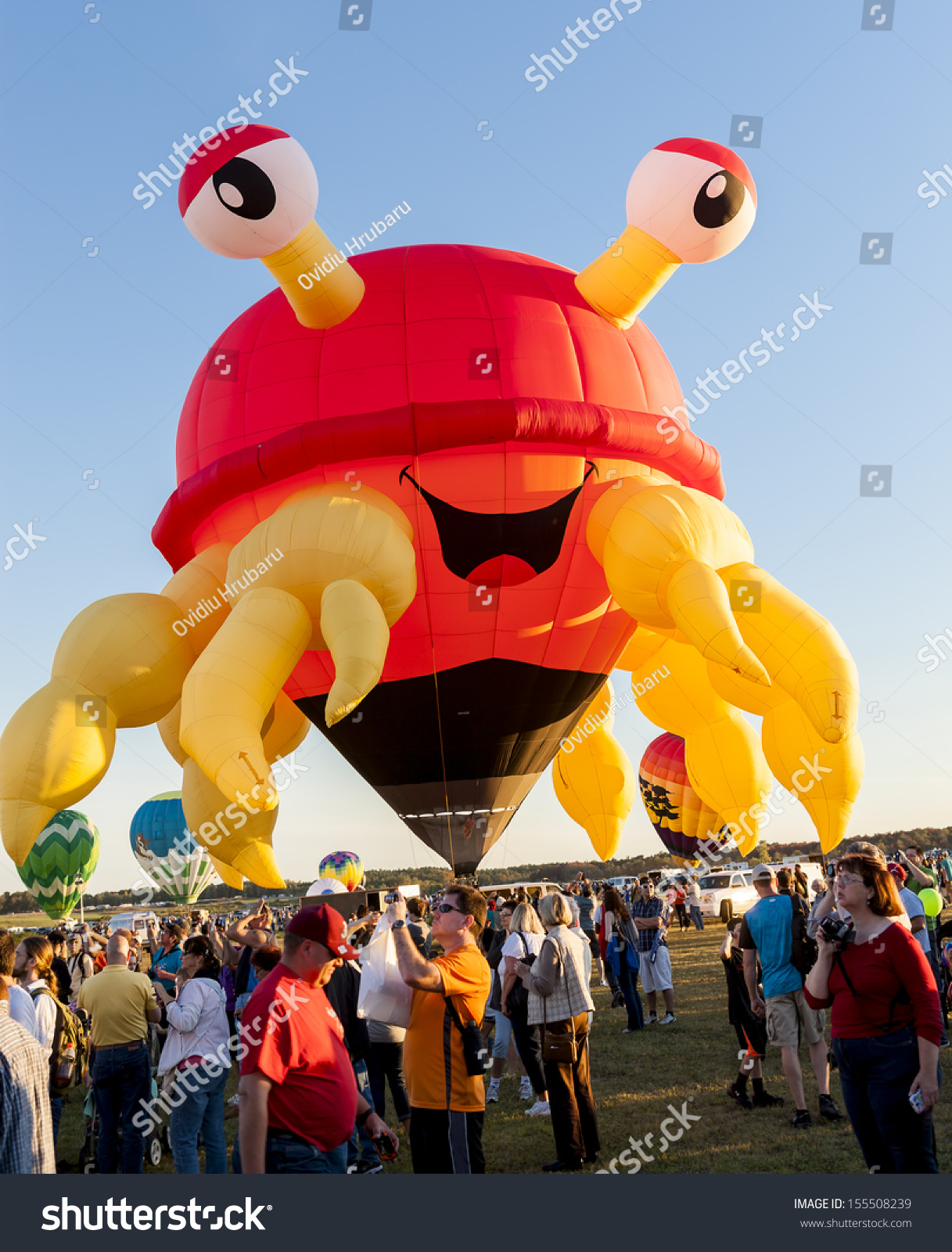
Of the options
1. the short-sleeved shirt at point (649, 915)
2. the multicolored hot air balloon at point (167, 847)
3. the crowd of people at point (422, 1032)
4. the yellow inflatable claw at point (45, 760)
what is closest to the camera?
the crowd of people at point (422, 1032)

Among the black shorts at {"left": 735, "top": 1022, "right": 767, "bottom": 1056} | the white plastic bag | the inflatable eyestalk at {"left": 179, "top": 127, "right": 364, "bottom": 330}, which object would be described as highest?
the inflatable eyestalk at {"left": 179, "top": 127, "right": 364, "bottom": 330}

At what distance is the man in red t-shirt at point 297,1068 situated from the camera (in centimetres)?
267

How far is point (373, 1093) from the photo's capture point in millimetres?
6043

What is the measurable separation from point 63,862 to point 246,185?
94.8 ft

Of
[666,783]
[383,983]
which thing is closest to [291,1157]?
[383,983]

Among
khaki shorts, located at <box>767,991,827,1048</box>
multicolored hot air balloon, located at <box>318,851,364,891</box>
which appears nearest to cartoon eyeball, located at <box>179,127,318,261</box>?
khaki shorts, located at <box>767,991,827,1048</box>

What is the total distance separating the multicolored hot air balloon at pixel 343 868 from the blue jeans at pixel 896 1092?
2563 centimetres

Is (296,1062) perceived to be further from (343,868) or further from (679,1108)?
(343,868)

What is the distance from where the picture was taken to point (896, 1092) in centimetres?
340

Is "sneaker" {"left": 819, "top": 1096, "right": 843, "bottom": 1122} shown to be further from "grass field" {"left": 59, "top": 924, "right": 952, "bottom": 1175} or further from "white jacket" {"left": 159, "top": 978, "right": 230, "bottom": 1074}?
"white jacket" {"left": 159, "top": 978, "right": 230, "bottom": 1074}

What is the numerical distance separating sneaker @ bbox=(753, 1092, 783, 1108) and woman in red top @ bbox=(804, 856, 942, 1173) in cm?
266

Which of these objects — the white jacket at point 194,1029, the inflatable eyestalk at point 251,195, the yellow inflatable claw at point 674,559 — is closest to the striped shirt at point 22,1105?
the white jacket at point 194,1029

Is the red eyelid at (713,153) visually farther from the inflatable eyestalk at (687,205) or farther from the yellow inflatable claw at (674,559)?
the yellow inflatable claw at (674,559)

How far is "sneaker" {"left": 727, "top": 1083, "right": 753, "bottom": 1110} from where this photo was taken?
6.09m
